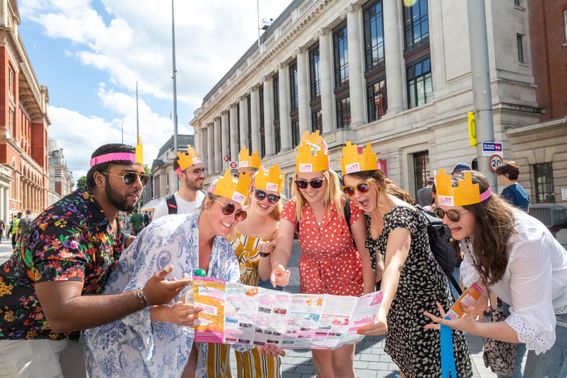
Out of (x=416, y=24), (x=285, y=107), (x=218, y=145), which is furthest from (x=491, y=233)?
(x=218, y=145)

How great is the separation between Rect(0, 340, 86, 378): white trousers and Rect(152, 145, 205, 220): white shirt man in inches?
130

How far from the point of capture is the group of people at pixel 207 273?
188 centimetres

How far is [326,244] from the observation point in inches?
124

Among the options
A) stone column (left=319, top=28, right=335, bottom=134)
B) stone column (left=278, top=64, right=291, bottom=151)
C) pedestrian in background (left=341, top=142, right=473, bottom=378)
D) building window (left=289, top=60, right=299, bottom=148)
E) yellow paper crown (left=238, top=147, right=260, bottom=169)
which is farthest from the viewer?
stone column (left=278, top=64, right=291, bottom=151)

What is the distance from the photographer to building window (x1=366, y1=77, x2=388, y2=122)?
26234 millimetres

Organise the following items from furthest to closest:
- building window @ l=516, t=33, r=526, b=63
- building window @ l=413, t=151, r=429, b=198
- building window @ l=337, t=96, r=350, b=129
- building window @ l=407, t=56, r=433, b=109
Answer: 1. building window @ l=337, t=96, r=350, b=129
2. building window @ l=407, t=56, r=433, b=109
3. building window @ l=413, t=151, r=429, b=198
4. building window @ l=516, t=33, r=526, b=63

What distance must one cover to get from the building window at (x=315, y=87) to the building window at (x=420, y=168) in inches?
461

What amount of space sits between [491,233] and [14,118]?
53.0 meters

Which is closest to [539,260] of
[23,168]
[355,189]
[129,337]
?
[355,189]

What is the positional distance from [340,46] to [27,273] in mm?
31684

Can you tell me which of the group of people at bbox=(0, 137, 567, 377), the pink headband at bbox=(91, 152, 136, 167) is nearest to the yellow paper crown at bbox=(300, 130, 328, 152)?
the group of people at bbox=(0, 137, 567, 377)

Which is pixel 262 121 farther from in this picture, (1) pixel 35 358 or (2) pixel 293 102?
(1) pixel 35 358

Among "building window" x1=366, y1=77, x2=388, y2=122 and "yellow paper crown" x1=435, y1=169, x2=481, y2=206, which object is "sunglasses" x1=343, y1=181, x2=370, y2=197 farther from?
"building window" x1=366, y1=77, x2=388, y2=122

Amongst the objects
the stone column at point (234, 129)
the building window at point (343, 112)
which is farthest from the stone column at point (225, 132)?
the building window at point (343, 112)
